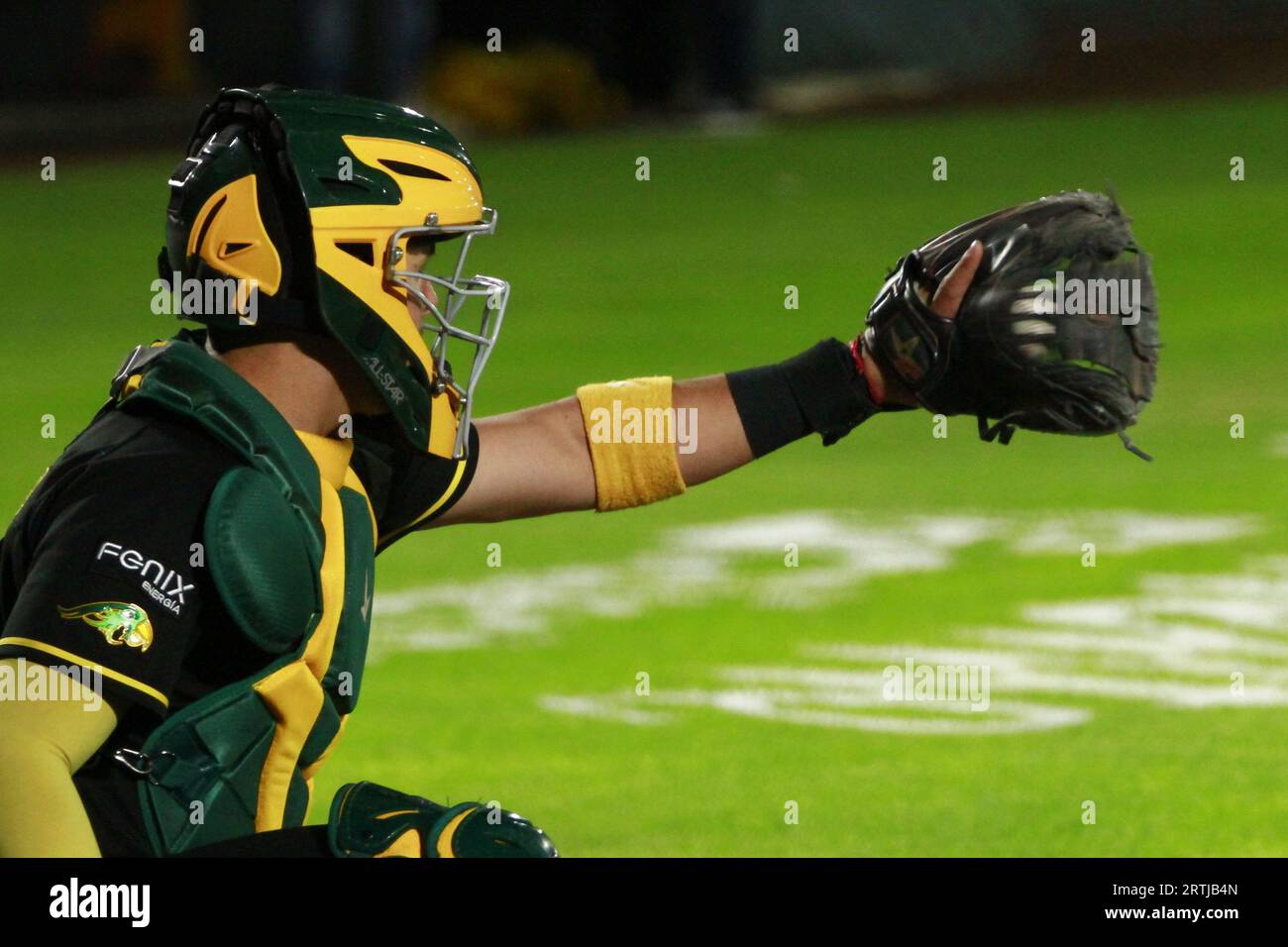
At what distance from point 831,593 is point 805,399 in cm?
350

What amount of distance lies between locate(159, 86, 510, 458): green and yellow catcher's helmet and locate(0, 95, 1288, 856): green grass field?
192cm

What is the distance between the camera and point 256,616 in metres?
3.29

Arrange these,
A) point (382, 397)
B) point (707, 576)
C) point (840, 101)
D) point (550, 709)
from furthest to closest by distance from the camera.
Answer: point (840, 101)
point (707, 576)
point (550, 709)
point (382, 397)

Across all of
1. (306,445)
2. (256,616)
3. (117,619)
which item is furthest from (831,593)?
(117,619)

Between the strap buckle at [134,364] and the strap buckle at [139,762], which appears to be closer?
the strap buckle at [139,762]

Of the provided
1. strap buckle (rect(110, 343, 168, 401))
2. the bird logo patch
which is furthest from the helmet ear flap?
the bird logo patch

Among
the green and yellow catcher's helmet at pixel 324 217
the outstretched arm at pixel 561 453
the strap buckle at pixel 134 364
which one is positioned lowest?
the outstretched arm at pixel 561 453

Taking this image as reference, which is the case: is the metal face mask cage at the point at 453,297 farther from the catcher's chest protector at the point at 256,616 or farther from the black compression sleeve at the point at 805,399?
the black compression sleeve at the point at 805,399

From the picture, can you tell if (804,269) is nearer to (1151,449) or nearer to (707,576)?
(1151,449)

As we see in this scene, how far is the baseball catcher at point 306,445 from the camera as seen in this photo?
318 centimetres

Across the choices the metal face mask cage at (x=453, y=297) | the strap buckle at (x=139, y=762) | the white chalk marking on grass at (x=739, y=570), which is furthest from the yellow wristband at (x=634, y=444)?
the white chalk marking on grass at (x=739, y=570)

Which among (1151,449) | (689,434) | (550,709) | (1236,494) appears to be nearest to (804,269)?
(1151,449)
